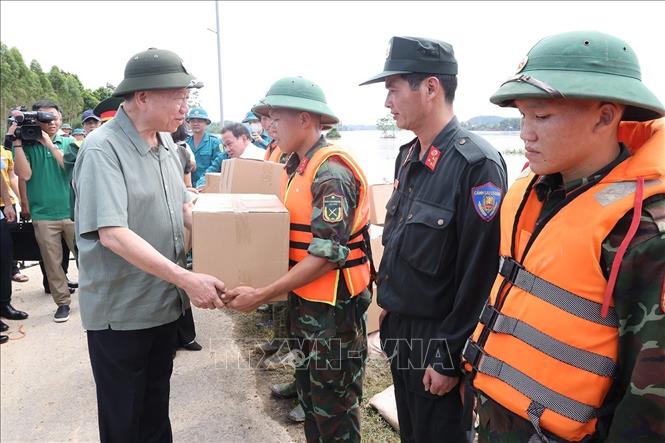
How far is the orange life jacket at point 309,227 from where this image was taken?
6.55ft

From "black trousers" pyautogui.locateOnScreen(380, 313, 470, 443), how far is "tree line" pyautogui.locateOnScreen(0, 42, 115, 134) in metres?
38.6

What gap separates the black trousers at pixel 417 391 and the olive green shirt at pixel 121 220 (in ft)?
3.49

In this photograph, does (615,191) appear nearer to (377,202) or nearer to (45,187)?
(377,202)

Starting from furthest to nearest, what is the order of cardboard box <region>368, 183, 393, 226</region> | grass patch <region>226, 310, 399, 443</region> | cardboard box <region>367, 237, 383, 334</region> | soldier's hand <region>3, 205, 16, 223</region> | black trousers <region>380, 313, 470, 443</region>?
soldier's hand <region>3, 205, 16, 223</region>
cardboard box <region>368, 183, 393, 226</region>
cardboard box <region>367, 237, 383, 334</region>
grass patch <region>226, 310, 399, 443</region>
black trousers <region>380, 313, 470, 443</region>

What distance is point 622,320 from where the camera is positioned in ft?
3.10

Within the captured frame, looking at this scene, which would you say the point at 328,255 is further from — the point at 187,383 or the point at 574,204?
the point at 187,383

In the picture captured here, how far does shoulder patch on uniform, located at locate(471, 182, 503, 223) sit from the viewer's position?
1.52 m

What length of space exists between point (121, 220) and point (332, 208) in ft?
2.92

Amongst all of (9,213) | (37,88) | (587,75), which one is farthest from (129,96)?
(37,88)

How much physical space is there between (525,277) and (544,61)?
22.0 inches

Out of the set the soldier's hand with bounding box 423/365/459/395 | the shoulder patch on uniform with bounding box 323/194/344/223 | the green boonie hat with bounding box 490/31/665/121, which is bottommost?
the soldier's hand with bounding box 423/365/459/395

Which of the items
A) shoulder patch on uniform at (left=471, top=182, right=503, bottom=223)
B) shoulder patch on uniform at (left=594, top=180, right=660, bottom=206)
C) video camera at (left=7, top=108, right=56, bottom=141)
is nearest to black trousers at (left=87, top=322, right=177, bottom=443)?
shoulder patch on uniform at (left=471, top=182, right=503, bottom=223)

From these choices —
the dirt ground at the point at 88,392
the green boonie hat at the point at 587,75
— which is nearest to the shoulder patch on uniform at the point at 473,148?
the green boonie hat at the point at 587,75

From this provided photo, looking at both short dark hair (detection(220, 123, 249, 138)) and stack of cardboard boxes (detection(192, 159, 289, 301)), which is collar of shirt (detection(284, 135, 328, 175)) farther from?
short dark hair (detection(220, 123, 249, 138))
